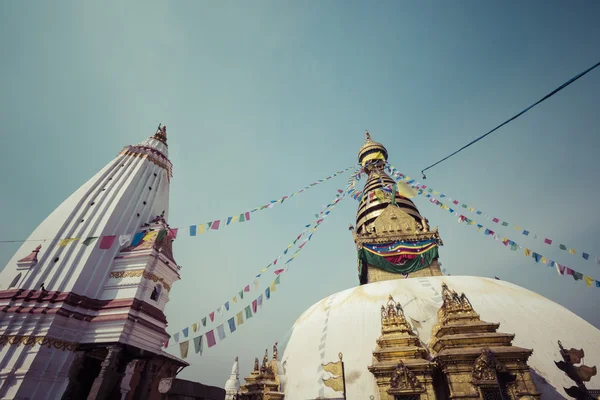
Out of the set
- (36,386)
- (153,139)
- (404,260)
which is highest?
(153,139)

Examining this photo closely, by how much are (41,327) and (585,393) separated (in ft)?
52.4

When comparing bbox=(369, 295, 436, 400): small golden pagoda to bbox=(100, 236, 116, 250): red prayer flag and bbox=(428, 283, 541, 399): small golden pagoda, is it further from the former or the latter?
bbox=(100, 236, 116, 250): red prayer flag

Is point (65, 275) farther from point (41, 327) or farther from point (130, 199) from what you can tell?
point (130, 199)

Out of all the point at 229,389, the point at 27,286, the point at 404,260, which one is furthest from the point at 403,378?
the point at 229,389

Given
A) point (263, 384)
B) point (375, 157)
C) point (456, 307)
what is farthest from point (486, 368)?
point (375, 157)

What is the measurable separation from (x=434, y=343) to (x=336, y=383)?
3.42 meters

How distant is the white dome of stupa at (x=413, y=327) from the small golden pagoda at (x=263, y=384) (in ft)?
1.47

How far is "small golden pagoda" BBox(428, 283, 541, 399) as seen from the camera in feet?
23.0

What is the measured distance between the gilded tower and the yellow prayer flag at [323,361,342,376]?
684 cm

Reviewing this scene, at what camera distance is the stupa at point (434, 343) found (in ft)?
24.1

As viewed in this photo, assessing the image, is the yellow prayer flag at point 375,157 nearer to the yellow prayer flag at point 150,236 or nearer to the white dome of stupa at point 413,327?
the white dome of stupa at point 413,327

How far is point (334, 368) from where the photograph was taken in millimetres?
9672

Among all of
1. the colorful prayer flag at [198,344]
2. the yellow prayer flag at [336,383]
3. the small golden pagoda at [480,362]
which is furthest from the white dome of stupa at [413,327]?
the colorful prayer flag at [198,344]

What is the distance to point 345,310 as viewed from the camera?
11.4 metres
